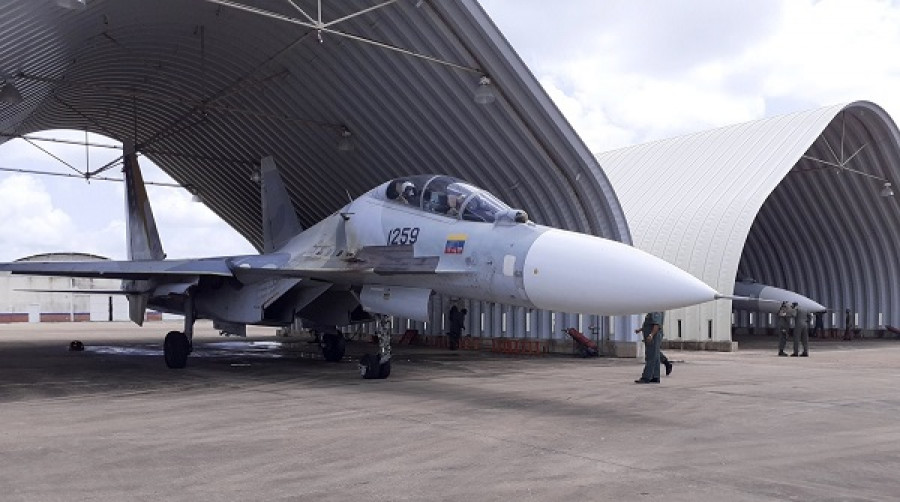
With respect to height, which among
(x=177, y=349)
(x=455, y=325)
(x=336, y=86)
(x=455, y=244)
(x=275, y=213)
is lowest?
(x=177, y=349)

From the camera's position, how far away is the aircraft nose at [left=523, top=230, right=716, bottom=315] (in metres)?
7.50

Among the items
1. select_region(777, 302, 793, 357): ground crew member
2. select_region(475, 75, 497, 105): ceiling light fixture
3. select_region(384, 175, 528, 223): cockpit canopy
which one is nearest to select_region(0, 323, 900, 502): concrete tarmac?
select_region(384, 175, 528, 223): cockpit canopy

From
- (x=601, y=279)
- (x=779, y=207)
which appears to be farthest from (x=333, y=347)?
(x=779, y=207)

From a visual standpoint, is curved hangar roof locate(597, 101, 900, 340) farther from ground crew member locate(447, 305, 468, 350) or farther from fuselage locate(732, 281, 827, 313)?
ground crew member locate(447, 305, 468, 350)

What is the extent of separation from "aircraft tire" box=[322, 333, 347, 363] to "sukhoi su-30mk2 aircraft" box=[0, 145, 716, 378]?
0.03 meters

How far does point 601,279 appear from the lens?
7.77m

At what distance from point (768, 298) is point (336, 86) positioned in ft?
56.9

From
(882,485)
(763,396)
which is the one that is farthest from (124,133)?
(882,485)

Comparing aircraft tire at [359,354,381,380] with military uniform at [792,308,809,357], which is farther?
military uniform at [792,308,809,357]

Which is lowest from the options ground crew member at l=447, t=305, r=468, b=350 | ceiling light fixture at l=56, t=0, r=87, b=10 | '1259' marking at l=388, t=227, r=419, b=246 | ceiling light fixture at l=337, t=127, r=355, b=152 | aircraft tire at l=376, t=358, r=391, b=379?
aircraft tire at l=376, t=358, r=391, b=379

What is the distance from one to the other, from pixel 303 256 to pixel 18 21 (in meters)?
6.64

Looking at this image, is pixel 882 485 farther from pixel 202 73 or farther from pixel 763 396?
pixel 202 73

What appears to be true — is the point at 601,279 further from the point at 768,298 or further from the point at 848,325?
the point at 848,325

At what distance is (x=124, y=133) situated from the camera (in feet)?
86.5
